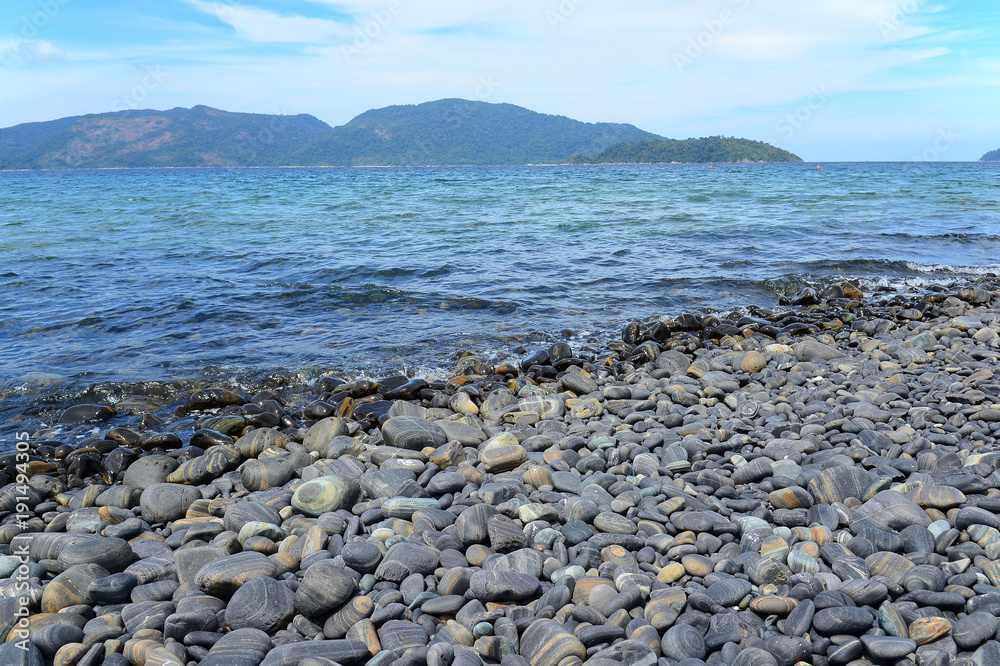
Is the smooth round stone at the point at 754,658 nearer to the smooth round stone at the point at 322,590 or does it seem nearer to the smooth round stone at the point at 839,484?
the smooth round stone at the point at 839,484

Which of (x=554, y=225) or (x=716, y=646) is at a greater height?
(x=554, y=225)

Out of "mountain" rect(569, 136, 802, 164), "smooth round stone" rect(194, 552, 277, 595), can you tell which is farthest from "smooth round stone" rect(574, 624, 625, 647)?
"mountain" rect(569, 136, 802, 164)

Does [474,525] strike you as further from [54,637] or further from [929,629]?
[929,629]

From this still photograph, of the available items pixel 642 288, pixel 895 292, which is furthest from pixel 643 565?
pixel 895 292

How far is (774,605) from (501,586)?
114cm

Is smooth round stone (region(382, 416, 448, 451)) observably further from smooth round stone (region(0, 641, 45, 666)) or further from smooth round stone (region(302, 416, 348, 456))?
smooth round stone (region(0, 641, 45, 666))

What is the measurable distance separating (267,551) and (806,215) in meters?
22.3

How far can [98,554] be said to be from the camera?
119 inches

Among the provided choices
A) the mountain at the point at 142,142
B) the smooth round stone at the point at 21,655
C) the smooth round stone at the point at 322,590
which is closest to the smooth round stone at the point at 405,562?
the smooth round stone at the point at 322,590

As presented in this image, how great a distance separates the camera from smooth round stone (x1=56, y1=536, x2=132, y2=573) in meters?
3.00

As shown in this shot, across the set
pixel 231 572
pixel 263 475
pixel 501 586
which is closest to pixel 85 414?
pixel 263 475

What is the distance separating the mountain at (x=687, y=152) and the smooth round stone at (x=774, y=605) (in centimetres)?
13571

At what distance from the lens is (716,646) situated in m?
2.25

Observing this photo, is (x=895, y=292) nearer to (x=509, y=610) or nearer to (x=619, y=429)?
(x=619, y=429)
